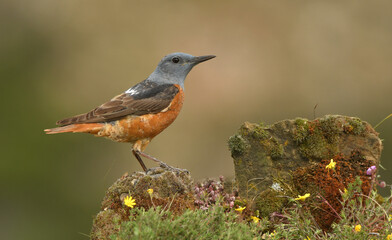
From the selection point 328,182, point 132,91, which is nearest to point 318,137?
point 328,182

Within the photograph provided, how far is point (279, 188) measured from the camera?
6746 millimetres

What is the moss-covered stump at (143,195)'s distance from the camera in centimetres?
598

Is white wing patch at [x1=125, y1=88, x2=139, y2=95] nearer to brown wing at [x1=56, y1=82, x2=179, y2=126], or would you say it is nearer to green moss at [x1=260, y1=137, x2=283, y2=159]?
brown wing at [x1=56, y1=82, x2=179, y2=126]

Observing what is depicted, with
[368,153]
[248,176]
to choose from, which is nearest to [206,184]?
[248,176]

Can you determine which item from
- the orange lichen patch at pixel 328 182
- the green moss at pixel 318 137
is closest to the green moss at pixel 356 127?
the green moss at pixel 318 137

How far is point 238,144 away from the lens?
694 cm

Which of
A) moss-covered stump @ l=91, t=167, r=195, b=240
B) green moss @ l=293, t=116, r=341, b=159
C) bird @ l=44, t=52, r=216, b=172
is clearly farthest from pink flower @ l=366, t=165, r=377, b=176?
bird @ l=44, t=52, r=216, b=172

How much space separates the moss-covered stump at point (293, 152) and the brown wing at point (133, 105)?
1211 mm

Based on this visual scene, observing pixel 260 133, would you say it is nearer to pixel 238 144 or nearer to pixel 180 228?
pixel 238 144

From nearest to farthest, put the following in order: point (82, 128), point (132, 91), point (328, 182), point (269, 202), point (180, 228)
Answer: point (180, 228)
point (328, 182)
point (269, 202)
point (82, 128)
point (132, 91)

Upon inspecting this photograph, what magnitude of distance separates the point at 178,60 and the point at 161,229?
3.89m

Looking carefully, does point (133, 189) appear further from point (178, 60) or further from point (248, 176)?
point (178, 60)

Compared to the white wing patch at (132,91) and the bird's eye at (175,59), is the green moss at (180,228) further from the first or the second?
the bird's eye at (175,59)

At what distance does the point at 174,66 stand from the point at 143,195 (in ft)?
7.80
